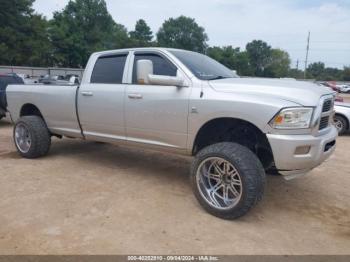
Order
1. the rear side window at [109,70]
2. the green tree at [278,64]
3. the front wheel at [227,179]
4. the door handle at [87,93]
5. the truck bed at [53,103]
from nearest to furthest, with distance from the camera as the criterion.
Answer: the front wheel at [227,179]
the rear side window at [109,70]
the door handle at [87,93]
the truck bed at [53,103]
the green tree at [278,64]

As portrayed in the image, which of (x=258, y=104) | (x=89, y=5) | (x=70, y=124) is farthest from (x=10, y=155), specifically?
(x=89, y=5)

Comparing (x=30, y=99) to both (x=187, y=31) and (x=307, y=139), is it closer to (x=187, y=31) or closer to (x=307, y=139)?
(x=307, y=139)

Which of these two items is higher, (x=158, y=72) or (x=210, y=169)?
(x=158, y=72)

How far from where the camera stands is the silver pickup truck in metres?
3.70

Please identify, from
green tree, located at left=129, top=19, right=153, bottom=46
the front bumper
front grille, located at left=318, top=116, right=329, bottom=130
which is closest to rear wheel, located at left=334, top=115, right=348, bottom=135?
front grille, located at left=318, top=116, right=329, bottom=130

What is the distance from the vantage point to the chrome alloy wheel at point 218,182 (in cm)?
399

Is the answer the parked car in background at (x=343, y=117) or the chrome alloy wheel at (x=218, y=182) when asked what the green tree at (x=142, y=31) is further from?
the chrome alloy wheel at (x=218, y=182)

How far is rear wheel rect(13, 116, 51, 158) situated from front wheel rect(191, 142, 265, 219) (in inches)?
125

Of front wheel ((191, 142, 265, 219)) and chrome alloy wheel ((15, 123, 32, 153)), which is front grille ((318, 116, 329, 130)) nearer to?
front wheel ((191, 142, 265, 219))

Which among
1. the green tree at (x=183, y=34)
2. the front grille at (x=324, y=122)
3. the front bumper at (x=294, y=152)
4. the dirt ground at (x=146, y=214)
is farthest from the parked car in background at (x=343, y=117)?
the green tree at (x=183, y=34)

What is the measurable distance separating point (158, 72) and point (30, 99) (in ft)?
9.29

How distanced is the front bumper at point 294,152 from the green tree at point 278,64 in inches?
3583

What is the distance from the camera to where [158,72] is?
15.8 ft

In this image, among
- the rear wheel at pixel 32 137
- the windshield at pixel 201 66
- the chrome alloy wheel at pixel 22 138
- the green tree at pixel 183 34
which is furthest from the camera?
the green tree at pixel 183 34
